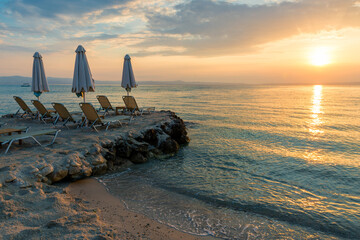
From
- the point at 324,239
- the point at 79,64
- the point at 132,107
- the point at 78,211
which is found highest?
the point at 79,64

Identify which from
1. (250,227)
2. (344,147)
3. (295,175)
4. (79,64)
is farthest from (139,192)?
(344,147)

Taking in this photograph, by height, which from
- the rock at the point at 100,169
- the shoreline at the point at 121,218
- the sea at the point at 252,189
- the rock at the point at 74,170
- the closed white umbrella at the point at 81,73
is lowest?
the sea at the point at 252,189

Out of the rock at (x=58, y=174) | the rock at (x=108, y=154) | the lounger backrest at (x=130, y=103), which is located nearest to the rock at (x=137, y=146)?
the rock at (x=108, y=154)

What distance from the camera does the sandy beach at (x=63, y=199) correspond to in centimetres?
359

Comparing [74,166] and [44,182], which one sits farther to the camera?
[74,166]

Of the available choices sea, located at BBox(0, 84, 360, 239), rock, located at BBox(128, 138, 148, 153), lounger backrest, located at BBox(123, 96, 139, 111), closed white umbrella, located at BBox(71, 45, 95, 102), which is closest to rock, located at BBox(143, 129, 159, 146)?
rock, located at BBox(128, 138, 148, 153)

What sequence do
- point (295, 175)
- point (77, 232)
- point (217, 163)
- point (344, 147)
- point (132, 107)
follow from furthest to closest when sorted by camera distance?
point (132, 107), point (344, 147), point (217, 163), point (295, 175), point (77, 232)

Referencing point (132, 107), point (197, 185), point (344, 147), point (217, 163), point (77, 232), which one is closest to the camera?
point (77, 232)

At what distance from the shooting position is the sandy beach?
359 cm

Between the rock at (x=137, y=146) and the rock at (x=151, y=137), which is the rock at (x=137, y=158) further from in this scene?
the rock at (x=151, y=137)

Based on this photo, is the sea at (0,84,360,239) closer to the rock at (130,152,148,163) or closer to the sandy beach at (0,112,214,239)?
the rock at (130,152,148,163)

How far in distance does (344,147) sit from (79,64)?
12.7 m

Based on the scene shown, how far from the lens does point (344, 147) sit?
34.8ft

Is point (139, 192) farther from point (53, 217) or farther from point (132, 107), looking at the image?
point (132, 107)
